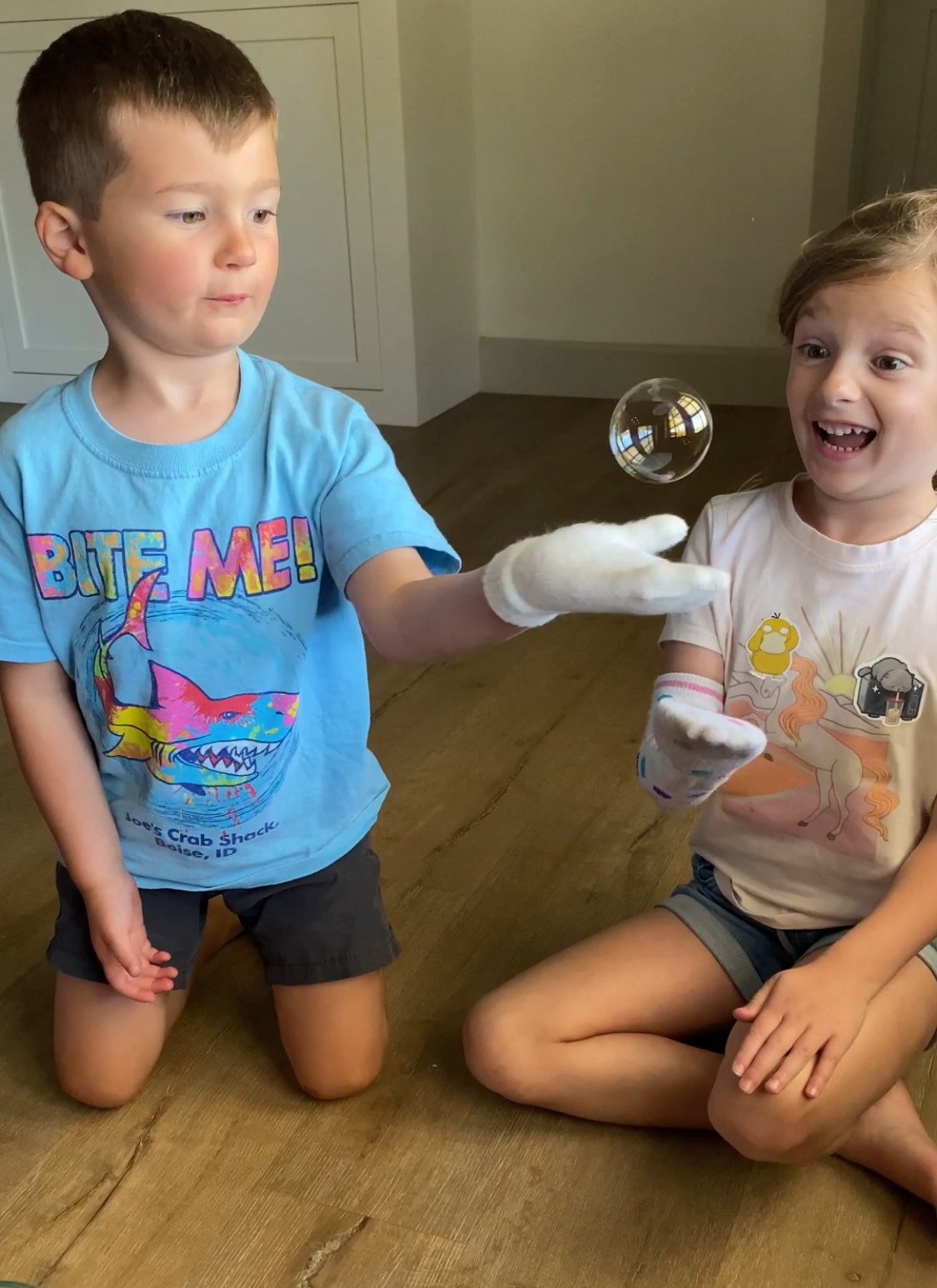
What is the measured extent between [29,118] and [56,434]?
8.9 inches

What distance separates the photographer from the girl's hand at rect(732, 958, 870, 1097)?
0.85 m

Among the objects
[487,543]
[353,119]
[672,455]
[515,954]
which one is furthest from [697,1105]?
[353,119]

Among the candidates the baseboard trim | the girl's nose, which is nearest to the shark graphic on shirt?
the girl's nose

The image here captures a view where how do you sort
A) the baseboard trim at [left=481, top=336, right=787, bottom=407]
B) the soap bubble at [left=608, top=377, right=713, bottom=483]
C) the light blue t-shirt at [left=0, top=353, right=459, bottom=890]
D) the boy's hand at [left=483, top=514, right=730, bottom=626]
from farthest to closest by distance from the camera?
the baseboard trim at [left=481, top=336, right=787, bottom=407], the soap bubble at [left=608, top=377, right=713, bottom=483], the light blue t-shirt at [left=0, top=353, right=459, bottom=890], the boy's hand at [left=483, top=514, right=730, bottom=626]

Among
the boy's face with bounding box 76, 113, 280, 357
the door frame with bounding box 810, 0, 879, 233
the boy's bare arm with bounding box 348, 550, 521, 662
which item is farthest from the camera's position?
the door frame with bounding box 810, 0, 879, 233

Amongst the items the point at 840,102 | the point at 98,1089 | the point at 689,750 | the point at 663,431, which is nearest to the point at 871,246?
the point at 663,431

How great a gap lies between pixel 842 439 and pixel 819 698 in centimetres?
20

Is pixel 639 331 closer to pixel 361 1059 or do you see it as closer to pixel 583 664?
pixel 583 664

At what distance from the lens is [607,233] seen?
3.02 meters

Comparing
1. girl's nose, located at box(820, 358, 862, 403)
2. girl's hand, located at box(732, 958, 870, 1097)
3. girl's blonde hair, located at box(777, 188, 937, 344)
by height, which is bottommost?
girl's hand, located at box(732, 958, 870, 1097)

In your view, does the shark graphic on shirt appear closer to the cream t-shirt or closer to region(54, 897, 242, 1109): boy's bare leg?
region(54, 897, 242, 1109): boy's bare leg

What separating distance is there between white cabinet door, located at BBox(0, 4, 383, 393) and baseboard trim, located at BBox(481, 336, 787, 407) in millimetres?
424

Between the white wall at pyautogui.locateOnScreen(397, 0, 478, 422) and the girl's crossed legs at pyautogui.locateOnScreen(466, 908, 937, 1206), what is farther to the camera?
the white wall at pyautogui.locateOnScreen(397, 0, 478, 422)

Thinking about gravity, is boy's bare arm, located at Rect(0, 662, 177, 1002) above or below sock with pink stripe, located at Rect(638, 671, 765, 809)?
below
